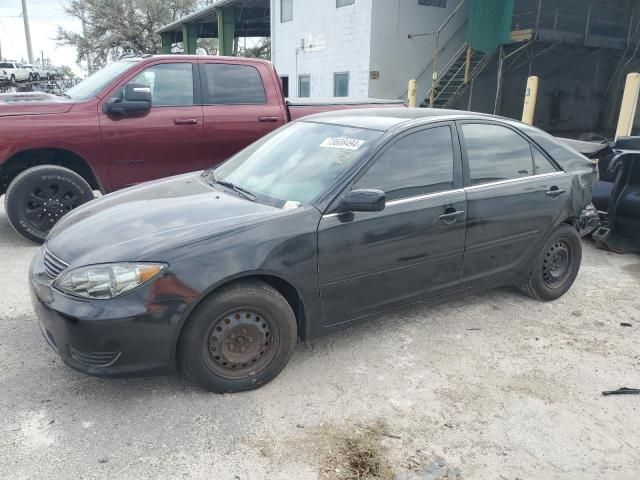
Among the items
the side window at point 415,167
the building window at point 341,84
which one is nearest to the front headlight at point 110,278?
the side window at point 415,167

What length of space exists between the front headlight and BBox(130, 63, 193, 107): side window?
11.6 ft

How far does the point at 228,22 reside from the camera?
2278 centimetres

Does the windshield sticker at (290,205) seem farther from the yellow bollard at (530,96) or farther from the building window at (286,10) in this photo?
the building window at (286,10)

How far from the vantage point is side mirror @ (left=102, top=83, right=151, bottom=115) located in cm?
538

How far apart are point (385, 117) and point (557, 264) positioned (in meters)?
1.99

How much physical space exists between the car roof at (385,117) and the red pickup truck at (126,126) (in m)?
2.26

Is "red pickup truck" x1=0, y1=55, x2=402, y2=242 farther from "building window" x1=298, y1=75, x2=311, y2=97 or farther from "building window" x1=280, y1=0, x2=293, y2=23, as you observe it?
"building window" x1=280, y1=0, x2=293, y2=23

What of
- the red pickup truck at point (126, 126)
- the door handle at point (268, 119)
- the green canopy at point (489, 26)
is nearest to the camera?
the red pickup truck at point (126, 126)

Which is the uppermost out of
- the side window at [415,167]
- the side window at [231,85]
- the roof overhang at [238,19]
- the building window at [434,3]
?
the roof overhang at [238,19]

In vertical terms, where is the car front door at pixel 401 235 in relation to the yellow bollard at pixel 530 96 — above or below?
below

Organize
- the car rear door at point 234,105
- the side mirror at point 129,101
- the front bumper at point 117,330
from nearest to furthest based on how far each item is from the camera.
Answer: the front bumper at point 117,330
the side mirror at point 129,101
the car rear door at point 234,105

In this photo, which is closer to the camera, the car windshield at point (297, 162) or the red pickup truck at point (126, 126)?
the car windshield at point (297, 162)

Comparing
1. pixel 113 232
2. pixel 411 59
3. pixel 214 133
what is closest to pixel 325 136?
pixel 113 232

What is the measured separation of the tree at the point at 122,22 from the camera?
35.0 m
